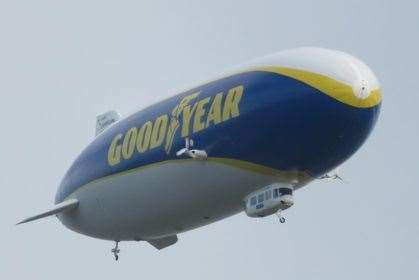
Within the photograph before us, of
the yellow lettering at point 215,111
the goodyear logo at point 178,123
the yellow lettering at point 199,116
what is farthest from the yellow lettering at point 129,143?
the yellow lettering at point 215,111

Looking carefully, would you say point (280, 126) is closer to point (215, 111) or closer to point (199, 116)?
point (215, 111)

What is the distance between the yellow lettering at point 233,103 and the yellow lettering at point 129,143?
24.3 ft

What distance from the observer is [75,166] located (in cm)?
6994

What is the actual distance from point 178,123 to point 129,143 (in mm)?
4632

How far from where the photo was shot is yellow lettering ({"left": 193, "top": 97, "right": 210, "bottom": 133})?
58.6m

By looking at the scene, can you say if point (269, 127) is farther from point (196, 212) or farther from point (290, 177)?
point (196, 212)

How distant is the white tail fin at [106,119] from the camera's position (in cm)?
7642

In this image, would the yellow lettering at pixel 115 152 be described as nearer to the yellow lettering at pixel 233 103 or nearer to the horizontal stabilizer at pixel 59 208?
the horizontal stabilizer at pixel 59 208

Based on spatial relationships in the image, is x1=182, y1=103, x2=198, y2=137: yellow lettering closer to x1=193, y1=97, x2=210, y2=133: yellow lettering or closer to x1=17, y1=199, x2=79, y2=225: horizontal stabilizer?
x1=193, y1=97, x2=210, y2=133: yellow lettering

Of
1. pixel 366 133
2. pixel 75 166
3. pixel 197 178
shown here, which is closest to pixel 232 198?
pixel 197 178

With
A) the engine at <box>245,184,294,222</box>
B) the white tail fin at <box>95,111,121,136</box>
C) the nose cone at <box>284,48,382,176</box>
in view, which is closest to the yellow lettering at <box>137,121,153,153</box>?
the engine at <box>245,184,294,222</box>

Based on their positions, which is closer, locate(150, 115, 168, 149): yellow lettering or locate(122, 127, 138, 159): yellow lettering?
locate(150, 115, 168, 149): yellow lettering

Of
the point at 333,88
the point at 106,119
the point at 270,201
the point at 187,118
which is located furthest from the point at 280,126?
the point at 106,119

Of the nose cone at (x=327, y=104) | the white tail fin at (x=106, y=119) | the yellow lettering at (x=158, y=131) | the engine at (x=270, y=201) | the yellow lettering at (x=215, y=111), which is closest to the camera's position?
the nose cone at (x=327, y=104)
